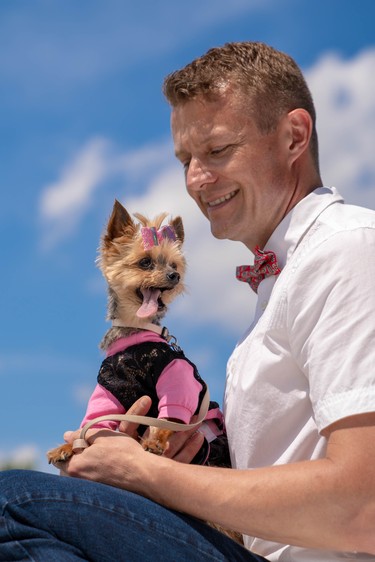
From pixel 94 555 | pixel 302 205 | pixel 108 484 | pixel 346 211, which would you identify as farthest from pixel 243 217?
pixel 94 555

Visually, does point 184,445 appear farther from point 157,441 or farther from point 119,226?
point 119,226

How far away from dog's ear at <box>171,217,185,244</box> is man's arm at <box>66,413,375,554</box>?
3037 mm

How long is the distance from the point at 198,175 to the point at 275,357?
1182mm

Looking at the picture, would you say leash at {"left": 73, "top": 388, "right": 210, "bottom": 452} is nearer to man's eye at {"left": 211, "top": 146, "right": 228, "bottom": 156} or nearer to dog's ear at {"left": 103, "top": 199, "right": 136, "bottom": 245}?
man's eye at {"left": 211, "top": 146, "right": 228, "bottom": 156}

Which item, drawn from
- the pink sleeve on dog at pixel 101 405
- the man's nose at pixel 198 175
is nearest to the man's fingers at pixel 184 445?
the pink sleeve on dog at pixel 101 405

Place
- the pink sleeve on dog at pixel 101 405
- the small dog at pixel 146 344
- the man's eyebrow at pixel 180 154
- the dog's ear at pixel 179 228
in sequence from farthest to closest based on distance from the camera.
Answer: the dog's ear at pixel 179 228
the pink sleeve on dog at pixel 101 405
the small dog at pixel 146 344
the man's eyebrow at pixel 180 154

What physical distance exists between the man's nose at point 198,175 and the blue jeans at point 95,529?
162 centimetres

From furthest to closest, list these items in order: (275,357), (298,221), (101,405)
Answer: (101,405)
(298,221)
(275,357)

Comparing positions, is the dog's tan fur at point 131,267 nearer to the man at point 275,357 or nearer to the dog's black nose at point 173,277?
the dog's black nose at point 173,277

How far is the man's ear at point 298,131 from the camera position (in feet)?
12.3

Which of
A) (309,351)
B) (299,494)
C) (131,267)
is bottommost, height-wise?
(299,494)

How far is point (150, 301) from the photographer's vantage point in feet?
17.6

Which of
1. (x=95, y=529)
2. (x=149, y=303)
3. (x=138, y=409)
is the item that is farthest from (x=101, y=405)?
(x=95, y=529)

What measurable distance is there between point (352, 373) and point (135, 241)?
3068mm
